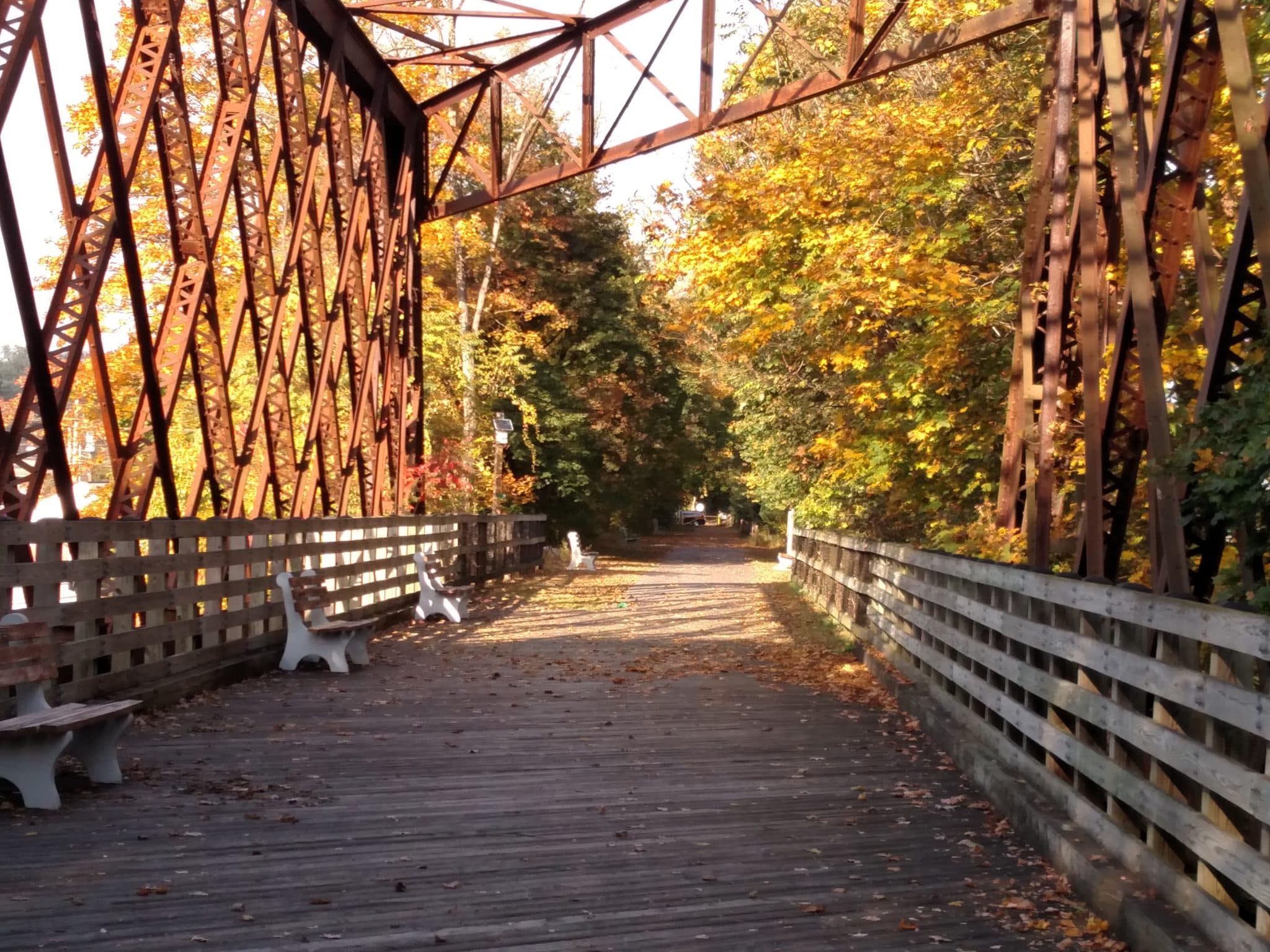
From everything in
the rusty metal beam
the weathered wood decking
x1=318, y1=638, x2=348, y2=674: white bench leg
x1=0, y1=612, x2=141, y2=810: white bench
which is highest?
the rusty metal beam

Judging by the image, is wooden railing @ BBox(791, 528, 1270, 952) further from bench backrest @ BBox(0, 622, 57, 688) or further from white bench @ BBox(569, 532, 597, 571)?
white bench @ BBox(569, 532, 597, 571)

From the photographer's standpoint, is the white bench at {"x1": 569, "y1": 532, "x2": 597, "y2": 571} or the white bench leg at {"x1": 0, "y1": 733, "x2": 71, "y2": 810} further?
the white bench at {"x1": 569, "y1": 532, "x2": 597, "y2": 571}

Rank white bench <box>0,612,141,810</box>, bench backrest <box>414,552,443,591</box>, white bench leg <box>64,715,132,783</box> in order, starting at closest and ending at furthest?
white bench <box>0,612,141,810</box> → white bench leg <box>64,715,132,783</box> → bench backrest <box>414,552,443,591</box>

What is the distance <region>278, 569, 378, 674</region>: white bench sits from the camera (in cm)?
1240

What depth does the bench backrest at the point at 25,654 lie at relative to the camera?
22.0 ft

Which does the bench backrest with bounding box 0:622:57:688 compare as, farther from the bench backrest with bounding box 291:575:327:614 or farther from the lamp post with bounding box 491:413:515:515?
the lamp post with bounding box 491:413:515:515

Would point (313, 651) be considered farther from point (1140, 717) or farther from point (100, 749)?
point (1140, 717)

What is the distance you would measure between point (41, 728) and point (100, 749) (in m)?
0.85

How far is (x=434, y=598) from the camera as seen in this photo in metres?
18.2

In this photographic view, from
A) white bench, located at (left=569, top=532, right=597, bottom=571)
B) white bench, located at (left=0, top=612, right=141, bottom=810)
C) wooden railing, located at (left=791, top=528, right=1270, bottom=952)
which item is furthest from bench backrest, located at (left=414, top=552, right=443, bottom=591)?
white bench, located at (left=569, top=532, right=597, bottom=571)

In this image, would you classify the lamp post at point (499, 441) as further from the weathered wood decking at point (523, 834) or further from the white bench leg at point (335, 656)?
the weathered wood decking at point (523, 834)

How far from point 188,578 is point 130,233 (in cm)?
266

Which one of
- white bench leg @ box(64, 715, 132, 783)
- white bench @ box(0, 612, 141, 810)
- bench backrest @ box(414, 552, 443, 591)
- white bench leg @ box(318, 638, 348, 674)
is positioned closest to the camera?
white bench @ box(0, 612, 141, 810)

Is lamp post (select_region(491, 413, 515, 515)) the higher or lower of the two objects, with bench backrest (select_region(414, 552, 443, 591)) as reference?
higher
